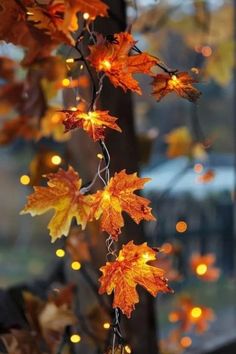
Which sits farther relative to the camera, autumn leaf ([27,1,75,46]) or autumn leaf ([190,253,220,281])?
autumn leaf ([190,253,220,281])

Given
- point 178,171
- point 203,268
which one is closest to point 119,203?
point 203,268

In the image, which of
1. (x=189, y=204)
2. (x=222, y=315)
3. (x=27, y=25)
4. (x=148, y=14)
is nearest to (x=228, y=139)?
(x=189, y=204)

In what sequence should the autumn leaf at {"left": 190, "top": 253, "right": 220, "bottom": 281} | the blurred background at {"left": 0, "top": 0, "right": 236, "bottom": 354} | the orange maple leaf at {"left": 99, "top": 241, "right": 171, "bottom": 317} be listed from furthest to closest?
the blurred background at {"left": 0, "top": 0, "right": 236, "bottom": 354}, the autumn leaf at {"left": 190, "top": 253, "right": 220, "bottom": 281}, the orange maple leaf at {"left": 99, "top": 241, "right": 171, "bottom": 317}

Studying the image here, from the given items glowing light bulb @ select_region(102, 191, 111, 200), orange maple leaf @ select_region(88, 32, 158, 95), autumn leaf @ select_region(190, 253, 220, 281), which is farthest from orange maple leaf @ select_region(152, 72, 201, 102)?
autumn leaf @ select_region(190, 253, 220, 281)

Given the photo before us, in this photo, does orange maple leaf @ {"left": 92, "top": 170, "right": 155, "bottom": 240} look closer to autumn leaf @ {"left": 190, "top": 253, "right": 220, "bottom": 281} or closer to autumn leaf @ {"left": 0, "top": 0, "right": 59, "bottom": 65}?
autumn leaf @ {"left": 0, "top": 0, "right": 59, "bottom": 65}

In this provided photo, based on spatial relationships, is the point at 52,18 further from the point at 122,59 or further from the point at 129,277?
the point at 129,277

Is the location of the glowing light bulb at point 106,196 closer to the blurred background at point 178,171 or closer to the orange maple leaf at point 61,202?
the orange maple leaf at point 61,202
